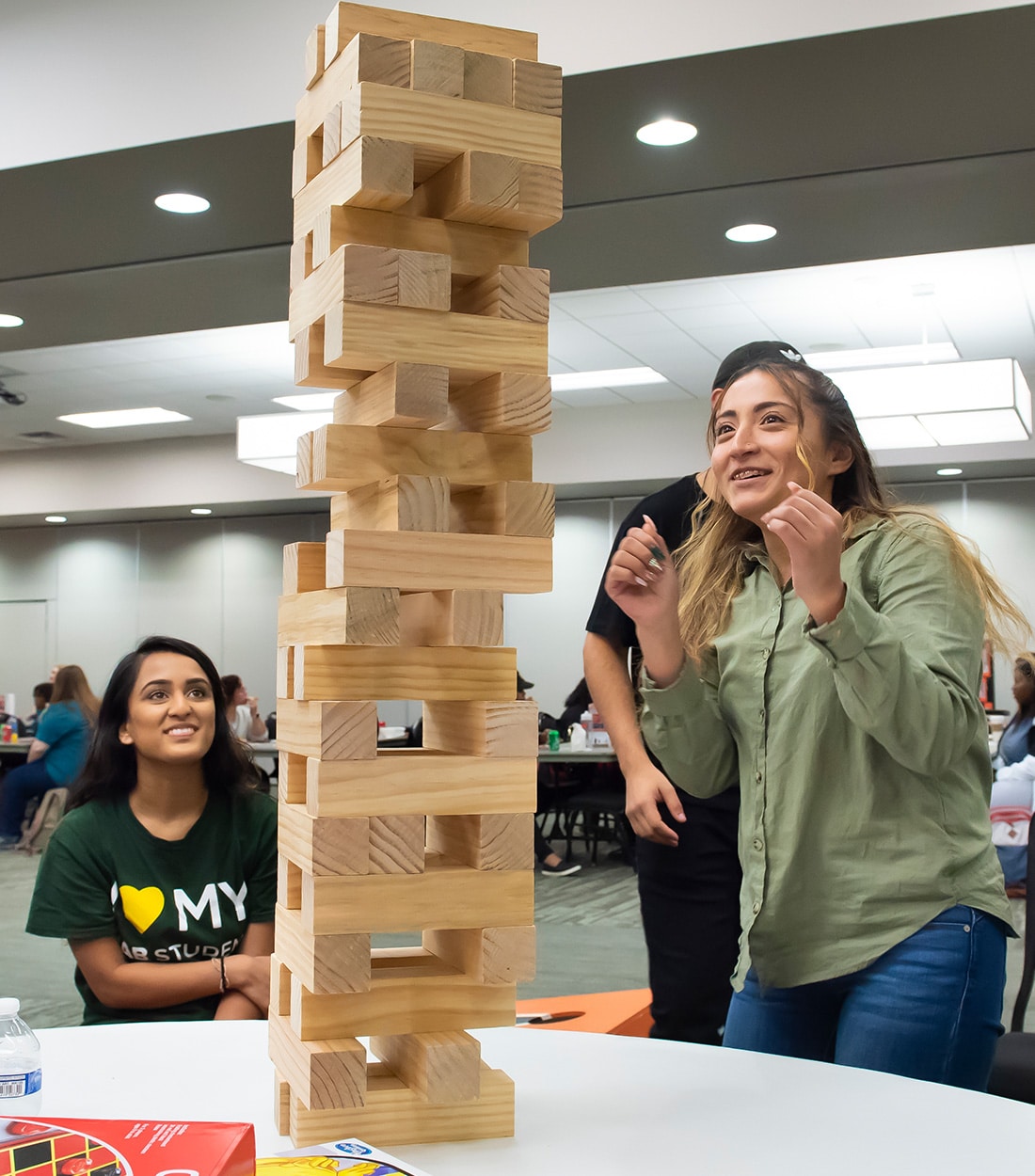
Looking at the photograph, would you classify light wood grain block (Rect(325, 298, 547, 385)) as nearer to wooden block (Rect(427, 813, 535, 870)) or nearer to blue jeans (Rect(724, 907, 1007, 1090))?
wooden block (Rect(427, 813, 535, 870))

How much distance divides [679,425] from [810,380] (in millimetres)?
8448

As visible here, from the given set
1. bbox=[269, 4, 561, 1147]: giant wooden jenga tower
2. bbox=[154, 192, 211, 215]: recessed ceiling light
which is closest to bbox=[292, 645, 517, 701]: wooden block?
bbox=[269, 4, 561, 1147]: giant wooden jenga tower

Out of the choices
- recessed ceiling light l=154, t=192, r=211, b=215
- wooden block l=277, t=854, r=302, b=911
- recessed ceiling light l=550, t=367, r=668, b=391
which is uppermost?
recessed ceiling light l=550, t=367, r=668, b=391

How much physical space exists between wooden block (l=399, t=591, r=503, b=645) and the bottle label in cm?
49

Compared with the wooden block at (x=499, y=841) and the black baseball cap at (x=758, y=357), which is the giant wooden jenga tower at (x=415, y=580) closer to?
the wooden block at (x=499, y=841)

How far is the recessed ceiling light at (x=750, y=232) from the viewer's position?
4602mm

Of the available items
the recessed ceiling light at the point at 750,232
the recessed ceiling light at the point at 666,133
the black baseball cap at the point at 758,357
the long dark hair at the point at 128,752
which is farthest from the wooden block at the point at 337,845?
the recessed ceiling light at the point at 750,232

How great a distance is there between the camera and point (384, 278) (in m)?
1.08

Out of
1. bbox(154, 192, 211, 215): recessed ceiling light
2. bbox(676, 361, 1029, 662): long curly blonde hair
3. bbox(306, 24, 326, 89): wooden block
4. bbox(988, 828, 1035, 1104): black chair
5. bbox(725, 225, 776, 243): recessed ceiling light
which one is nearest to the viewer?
bbox(306, 24, 326, 89): wooden block

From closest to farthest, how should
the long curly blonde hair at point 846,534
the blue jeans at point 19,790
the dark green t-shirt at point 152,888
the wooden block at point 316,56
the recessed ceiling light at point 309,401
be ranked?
the wooden block at point 316,56
the long curly blonde hair at point 846,534
the dark green t-shirt at point 152,888
the blue jeans at point 19,790
the recessed ceiling light at point 309,401

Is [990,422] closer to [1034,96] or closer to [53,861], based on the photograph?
[1034,96]

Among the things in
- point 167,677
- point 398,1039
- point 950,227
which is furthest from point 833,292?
point 398,1039

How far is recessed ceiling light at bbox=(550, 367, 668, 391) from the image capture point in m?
8.88

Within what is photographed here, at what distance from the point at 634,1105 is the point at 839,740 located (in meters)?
0.48
